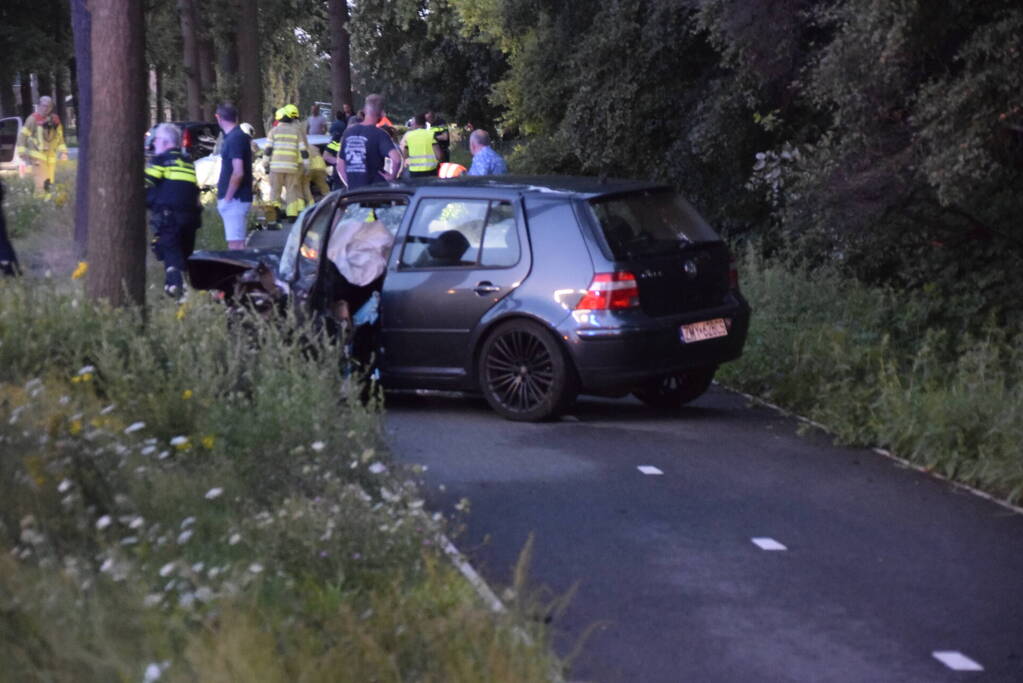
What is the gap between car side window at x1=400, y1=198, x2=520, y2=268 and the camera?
35.5ft

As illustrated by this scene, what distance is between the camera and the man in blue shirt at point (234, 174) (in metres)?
17.7

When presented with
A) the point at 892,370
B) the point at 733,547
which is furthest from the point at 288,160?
the point at 733,547

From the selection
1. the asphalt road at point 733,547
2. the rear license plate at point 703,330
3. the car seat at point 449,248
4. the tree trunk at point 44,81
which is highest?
the tree trunk at point 44,81

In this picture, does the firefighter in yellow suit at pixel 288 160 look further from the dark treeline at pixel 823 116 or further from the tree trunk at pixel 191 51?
the tree trunk at pixel 191 51

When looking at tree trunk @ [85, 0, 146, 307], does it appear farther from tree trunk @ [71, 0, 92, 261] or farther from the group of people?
tree trunk @ [71, 0, 92, 261]

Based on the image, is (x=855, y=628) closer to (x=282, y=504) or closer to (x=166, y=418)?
(x=282, y=504)

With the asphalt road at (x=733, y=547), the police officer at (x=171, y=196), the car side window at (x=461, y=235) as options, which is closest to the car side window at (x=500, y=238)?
the car side window at (x=461, y=235)

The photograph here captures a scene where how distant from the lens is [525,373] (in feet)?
35.1


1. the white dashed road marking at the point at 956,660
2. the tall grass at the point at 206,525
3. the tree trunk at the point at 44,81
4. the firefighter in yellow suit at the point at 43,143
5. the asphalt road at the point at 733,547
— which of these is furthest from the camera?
the tree trunk at the point at 44,81

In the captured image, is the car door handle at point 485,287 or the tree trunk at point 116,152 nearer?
the tree trunk at point 116,152

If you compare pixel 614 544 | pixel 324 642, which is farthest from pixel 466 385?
pixel 324 642

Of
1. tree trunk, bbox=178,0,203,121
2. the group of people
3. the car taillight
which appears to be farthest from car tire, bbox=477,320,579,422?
tree trunk, bbox=178,0,203,121

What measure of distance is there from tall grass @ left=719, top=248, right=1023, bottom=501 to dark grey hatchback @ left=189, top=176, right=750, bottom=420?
0.96m

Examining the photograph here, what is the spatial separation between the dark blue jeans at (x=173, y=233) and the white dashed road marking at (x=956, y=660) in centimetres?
1092
